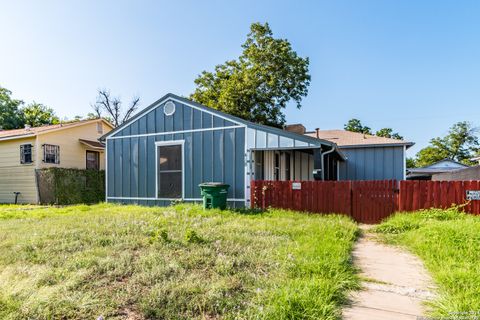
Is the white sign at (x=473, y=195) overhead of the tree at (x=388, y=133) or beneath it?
beneath

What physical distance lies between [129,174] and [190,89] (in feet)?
49.2

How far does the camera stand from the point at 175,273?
A: 3219 millimetres

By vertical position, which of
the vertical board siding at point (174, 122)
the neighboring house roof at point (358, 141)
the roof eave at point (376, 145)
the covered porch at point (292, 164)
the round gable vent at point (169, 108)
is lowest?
the covered porch at point (292, 164)

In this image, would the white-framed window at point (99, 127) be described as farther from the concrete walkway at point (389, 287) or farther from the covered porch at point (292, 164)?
the concrete walkway at point (389, 287)

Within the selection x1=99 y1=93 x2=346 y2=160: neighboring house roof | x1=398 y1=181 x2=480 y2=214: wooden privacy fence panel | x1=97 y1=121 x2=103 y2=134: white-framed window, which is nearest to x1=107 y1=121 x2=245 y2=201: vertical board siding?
x1=99 y1=93 x2=346 y2=160: neighboring house roof

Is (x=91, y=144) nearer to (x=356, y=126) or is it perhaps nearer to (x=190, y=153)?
(x=190, y=153)

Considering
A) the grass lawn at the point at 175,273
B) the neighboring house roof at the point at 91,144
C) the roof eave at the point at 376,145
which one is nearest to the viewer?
the grass lawn at the point at 175,273

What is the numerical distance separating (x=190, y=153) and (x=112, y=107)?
28.9 metres

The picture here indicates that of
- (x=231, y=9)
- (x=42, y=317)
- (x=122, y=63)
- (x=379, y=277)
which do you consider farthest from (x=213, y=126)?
(x=122, y=63)

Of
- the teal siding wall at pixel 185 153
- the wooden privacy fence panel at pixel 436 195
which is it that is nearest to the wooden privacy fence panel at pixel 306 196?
the teal siding wall at pixel 185 153

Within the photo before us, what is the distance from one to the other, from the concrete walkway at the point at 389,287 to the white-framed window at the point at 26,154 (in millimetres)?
16450

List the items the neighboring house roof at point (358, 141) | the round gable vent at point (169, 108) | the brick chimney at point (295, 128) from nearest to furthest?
the round gable vent at point (169, 108)
the neighboring house roof at point (358, 141)
the brick chimney at point (295, 128)

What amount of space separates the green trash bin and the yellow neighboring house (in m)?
11.0

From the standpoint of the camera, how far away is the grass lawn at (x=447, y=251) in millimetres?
2533
